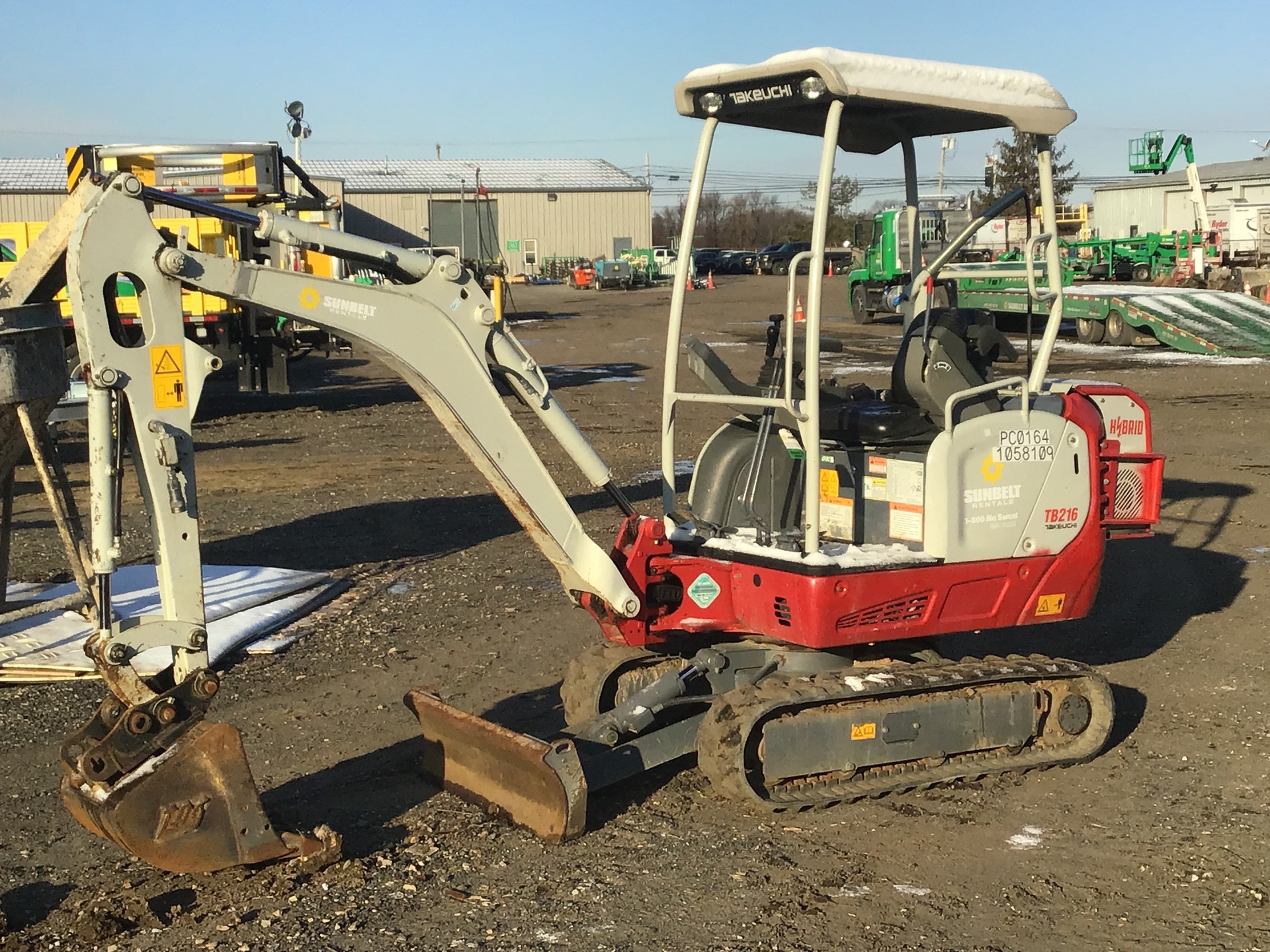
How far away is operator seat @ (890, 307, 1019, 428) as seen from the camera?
6246 mm

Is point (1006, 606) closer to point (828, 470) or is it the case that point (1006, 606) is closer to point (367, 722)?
point (828, 470)

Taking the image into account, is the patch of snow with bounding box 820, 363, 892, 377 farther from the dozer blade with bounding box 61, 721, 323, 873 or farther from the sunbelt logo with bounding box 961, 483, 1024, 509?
the dozer blade with bounding box 61, 721, 323, 873

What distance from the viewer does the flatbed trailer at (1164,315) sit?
24938mm

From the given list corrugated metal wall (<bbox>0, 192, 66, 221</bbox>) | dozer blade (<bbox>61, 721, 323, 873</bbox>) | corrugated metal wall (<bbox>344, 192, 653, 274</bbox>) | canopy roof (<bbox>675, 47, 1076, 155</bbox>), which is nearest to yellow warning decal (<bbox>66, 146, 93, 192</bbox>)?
canopy roof (<bbox>675, 47, 1076, 155</bbox>)

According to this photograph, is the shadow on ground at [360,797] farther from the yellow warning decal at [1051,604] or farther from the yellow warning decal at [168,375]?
the yellow warning decal at [1051,604]

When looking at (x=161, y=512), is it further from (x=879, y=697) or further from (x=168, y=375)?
(x=879, y=697)

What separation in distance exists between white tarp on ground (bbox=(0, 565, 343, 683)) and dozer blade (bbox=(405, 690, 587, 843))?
184 centimetres

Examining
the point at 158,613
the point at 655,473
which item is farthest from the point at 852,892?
the point at 655,473

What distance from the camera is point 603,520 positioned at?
1192 cm

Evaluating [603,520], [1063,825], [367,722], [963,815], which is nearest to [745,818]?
[963,815]

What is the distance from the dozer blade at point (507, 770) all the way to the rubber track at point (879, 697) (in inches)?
24.4

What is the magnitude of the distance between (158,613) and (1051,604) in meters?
4.34

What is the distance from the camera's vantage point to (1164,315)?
25.8 meters

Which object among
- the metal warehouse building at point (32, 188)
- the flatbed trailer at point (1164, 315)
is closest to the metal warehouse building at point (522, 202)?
the metal warehouse building at point (32, 188)
